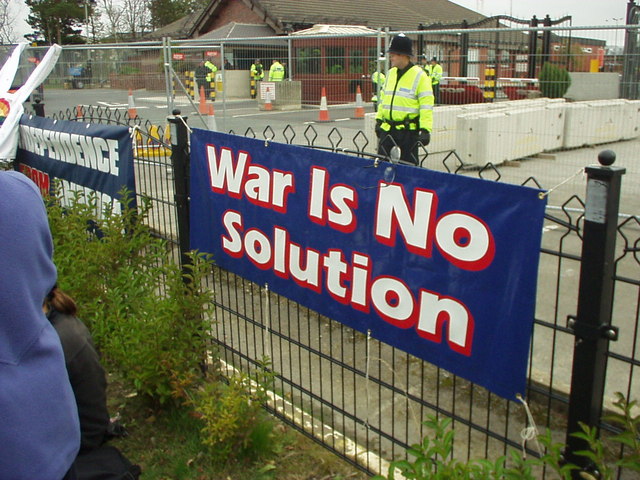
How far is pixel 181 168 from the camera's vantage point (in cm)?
408

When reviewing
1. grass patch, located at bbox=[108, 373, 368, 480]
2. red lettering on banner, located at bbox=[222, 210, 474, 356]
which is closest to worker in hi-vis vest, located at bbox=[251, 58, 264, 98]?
red lettering on banner, located at bbox=[222, 210, 474, 356]

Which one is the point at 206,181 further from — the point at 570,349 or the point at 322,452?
the point at 570,349

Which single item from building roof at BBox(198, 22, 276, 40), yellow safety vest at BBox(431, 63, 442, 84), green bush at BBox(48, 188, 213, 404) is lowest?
green bush at BBox(48, 188, 213, 404)

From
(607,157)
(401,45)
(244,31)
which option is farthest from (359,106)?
(244,31)

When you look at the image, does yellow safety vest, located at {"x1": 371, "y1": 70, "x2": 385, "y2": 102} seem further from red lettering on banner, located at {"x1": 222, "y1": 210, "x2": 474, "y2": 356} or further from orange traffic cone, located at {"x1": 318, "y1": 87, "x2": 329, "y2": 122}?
red lettering on banner, located at {"x1": 222, "y1": 210, "x2": 474, "y2": 356}

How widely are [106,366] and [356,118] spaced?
9.33 metres

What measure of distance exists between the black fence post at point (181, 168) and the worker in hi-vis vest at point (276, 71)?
734 cm

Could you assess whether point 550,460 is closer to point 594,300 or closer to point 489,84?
point 594,300

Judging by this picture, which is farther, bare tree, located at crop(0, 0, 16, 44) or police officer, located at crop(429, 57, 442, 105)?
bare tree, located at crop(0, 0, 16, 44)

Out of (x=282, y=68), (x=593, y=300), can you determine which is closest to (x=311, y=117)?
(x=282, y=68)

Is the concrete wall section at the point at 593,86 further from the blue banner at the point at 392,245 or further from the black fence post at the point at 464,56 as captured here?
the blue banner at the point at 392,245

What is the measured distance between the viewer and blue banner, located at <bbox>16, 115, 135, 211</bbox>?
192 inches

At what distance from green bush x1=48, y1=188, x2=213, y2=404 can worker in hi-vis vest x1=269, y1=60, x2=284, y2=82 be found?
6957mm

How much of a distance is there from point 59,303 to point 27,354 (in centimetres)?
114
